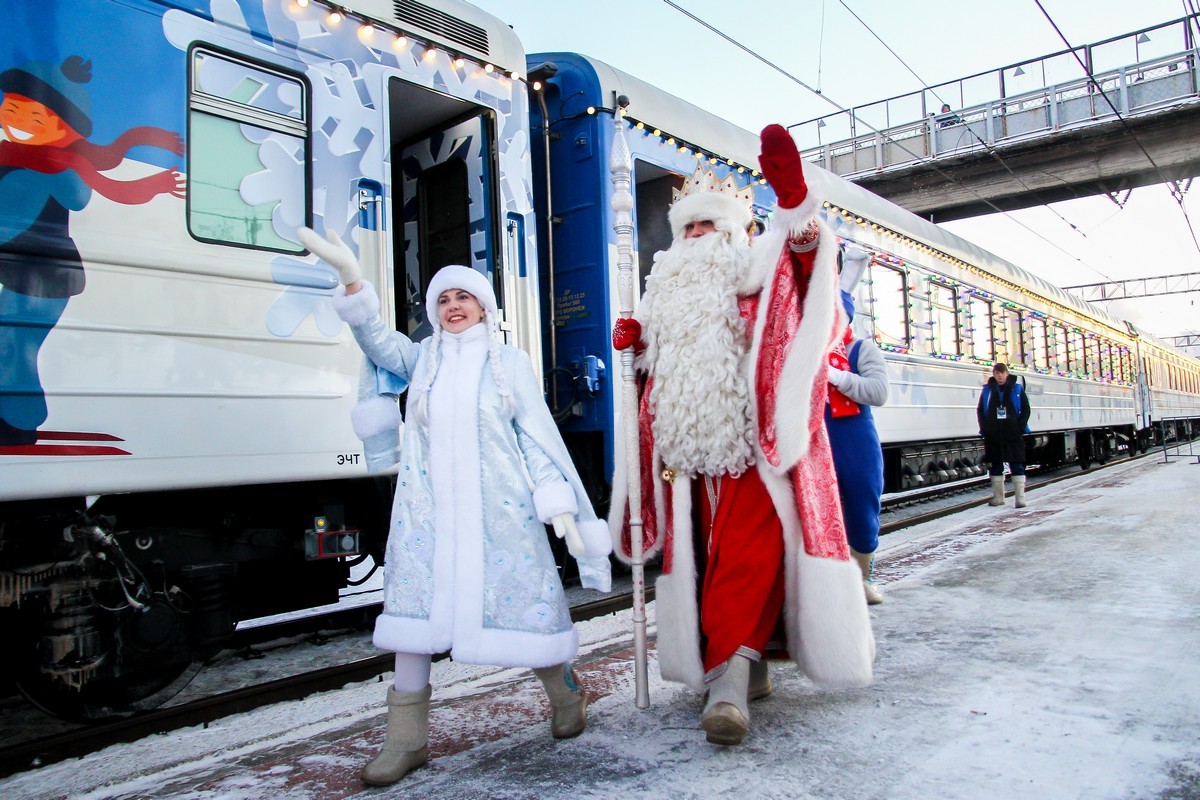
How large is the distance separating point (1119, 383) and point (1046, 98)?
272 inches

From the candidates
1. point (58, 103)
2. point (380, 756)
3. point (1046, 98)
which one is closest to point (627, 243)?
point (380, 756)

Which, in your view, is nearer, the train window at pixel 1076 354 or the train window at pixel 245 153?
the train window at pixel 245 153

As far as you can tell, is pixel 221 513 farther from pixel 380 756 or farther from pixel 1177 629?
pixel 1177 629

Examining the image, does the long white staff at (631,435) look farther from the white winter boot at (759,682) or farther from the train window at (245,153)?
the train window at (245,153)

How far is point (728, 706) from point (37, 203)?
2.82 meters

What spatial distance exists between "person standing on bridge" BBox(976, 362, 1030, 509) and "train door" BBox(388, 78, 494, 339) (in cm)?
685

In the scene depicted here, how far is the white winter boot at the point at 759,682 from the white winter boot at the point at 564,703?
642mm

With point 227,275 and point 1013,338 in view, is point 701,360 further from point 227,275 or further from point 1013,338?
point 1013,338

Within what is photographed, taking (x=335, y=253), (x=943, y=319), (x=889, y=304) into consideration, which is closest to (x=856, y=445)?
(x=335, y=253)

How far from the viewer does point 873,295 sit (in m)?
8.58

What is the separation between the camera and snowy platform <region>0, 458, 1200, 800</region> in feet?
A: 7.69

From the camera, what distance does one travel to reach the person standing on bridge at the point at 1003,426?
9331 mm

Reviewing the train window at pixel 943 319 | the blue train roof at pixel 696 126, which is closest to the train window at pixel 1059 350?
the train window at pixel 943 319

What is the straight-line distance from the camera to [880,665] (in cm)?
342
